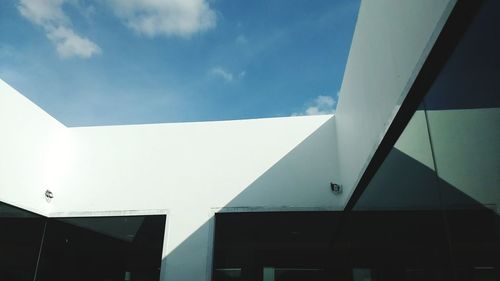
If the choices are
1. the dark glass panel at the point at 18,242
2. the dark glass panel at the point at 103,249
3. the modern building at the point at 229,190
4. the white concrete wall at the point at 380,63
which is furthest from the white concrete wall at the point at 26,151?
the white concrete wall at the point at 380,63

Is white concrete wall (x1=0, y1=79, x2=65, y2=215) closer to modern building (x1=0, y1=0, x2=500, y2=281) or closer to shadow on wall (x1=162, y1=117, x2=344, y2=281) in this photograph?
modern building (x1=0, y1=0, x2=500, y2=281)

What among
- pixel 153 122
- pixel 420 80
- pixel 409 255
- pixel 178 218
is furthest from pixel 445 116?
pixel 153 122

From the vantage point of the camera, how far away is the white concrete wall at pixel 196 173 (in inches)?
216

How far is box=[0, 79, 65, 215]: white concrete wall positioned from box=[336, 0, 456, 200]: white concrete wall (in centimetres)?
505

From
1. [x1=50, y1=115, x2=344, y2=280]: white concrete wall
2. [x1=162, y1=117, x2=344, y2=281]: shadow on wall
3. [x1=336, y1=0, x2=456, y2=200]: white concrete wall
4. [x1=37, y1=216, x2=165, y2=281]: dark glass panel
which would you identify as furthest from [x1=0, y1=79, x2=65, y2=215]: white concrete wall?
[x1=336, y1=0, x2=456, y2=200]: white concrete wall

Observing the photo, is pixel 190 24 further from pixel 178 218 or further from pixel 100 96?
pixel 178 218

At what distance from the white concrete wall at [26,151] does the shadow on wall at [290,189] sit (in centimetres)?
256

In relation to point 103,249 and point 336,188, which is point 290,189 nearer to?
point 336,188

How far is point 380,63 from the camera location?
2.92m

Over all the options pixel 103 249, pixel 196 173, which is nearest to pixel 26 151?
pixel 103 249

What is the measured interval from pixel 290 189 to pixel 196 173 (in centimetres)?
162

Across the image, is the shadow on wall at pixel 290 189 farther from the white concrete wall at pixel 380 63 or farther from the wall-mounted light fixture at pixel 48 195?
the wall-mounted light fixture at pixel 48 195

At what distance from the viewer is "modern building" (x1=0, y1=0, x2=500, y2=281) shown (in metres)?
2.82

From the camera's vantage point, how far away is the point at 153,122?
636 centimetres
